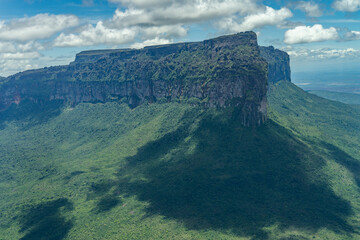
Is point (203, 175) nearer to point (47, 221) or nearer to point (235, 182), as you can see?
point (235, 182)

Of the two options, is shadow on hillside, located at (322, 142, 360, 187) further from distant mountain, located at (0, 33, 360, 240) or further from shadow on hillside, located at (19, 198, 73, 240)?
shadow on hillside, located at (19, 198, 73, 240)

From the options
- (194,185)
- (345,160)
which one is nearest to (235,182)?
(194,185)

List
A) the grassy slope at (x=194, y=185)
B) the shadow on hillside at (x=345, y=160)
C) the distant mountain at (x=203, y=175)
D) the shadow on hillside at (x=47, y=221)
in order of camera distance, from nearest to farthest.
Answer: the grassy slope at (x=194, y=185) < the distant mountain at (x=203, y=175) < the shadow on hillside at (x=47, y=221) < the shadow on hillside at (x=345, y=160)

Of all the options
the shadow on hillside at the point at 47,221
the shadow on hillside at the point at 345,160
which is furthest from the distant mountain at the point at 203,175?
the shadow on hillside at the point at 345,160

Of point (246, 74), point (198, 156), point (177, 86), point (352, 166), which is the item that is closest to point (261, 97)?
point (246, 74)

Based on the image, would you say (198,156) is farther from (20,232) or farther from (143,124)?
(20,232)

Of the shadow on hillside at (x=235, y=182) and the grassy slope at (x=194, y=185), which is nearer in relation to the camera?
the grassy slope at (x=194, y=185)

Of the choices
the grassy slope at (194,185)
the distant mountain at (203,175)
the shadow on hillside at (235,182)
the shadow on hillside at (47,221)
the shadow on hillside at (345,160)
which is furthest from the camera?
the shadow on hillside at (345,160)

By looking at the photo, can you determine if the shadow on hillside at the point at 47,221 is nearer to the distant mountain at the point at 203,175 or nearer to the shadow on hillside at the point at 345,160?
the distant mountain at the point at 203,175
